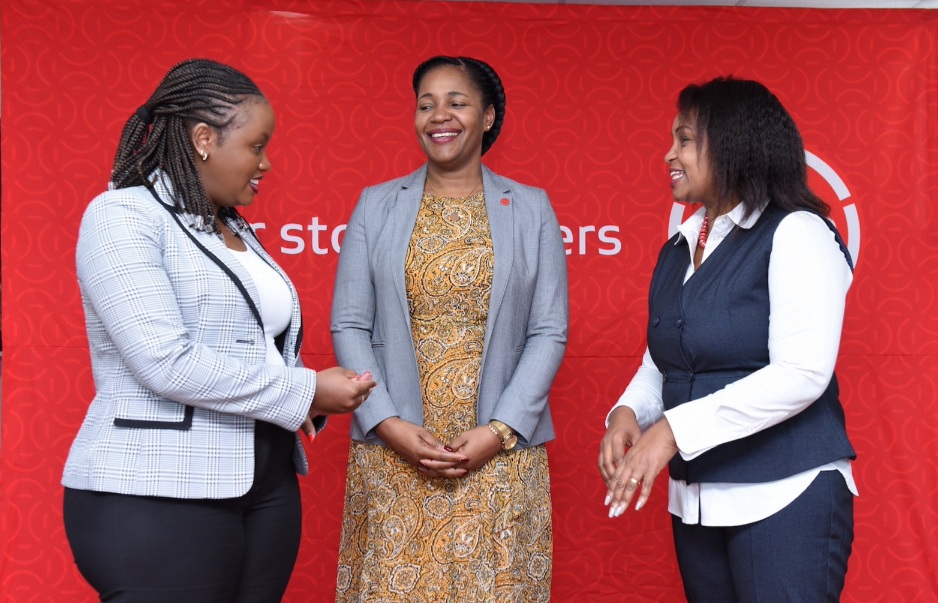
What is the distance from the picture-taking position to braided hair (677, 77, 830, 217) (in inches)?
76.8

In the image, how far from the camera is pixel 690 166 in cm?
208

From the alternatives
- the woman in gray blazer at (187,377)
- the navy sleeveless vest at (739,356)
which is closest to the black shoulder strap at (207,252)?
the woman in gray blazer at (187,377)

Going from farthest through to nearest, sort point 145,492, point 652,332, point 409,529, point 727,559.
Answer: point 409,529 < point 652,332 < point 727,559 < point 145,492

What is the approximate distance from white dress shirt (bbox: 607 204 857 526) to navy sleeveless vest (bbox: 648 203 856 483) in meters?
0.03

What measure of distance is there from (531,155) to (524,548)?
5.55 ft

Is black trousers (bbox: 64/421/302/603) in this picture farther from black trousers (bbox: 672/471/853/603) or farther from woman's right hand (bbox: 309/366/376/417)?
black trousers (bbox: 672/471/853/603)

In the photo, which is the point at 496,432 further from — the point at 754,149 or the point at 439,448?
the point at 754,149

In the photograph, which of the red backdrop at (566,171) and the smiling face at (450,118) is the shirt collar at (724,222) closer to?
the smiling face at (450,118)

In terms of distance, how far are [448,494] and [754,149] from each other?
1.16 m

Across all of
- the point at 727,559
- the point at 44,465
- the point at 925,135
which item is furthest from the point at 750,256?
the point at 44,465

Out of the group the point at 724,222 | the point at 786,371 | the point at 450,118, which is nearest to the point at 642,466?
the point at 786,371

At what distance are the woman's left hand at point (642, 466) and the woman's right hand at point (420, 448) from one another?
632mm

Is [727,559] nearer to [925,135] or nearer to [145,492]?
[145,492]

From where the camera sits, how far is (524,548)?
8.27ft
